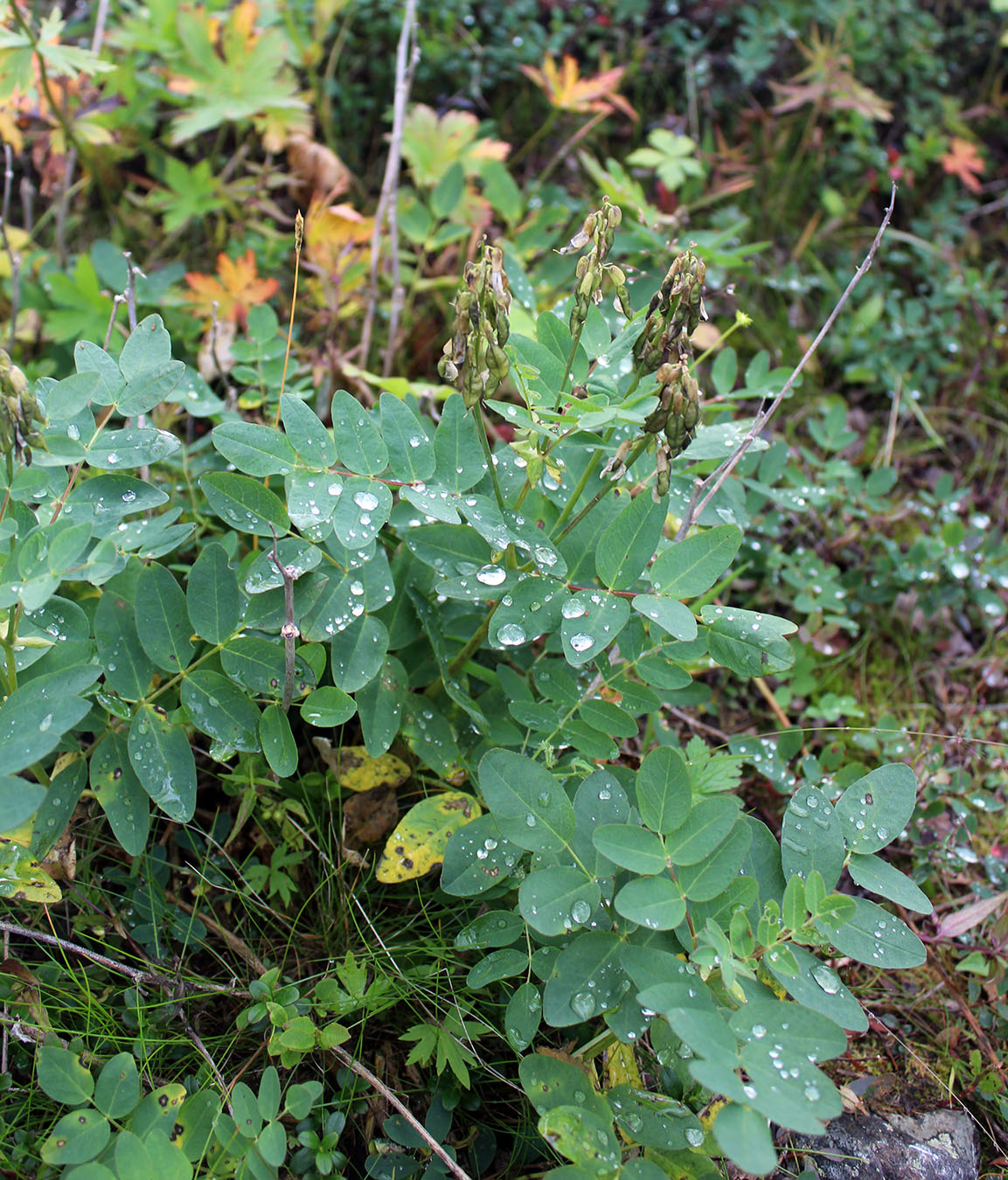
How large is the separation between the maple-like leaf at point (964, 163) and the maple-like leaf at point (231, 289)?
2.87 meters

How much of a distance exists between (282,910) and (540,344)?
1287 millimetres

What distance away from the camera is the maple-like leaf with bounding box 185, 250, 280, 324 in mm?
2719

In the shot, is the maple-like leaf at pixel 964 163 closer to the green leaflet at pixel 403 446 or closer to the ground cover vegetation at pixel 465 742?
the ground cover vegetation at pixel 465 742

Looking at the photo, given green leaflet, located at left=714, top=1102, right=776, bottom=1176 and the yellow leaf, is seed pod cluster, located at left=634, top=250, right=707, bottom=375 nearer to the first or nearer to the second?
green leaflet, located at left=714, top=1102, right=776, bottom=1176

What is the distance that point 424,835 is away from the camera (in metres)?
1.73

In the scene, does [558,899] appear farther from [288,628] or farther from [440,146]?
[440,146]

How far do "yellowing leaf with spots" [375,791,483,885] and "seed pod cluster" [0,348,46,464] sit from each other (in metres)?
0.95

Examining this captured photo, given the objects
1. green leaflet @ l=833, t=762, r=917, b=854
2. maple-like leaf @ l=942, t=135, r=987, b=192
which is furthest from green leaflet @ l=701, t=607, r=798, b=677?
maple-like leaf @ l=942, t=135, r=987, b=192

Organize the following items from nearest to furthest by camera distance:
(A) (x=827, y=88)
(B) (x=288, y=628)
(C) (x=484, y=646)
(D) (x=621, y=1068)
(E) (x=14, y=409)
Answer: (E) (x=14, y=409)
(B) (x=288, y=628)
(D) (x=621, y=1068)
(C) (x=484, y=646)
(A) (x=827, y=88)

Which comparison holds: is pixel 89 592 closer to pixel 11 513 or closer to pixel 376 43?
pixel 11 513

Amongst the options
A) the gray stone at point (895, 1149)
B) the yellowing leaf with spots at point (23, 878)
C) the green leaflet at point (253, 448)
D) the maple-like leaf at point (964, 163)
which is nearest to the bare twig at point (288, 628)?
the green leaflet at point (253, 448)

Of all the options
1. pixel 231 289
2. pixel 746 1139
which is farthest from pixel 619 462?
pixel 231 289

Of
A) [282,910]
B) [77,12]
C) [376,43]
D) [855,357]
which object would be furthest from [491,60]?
[282,910]

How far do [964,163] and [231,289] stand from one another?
306 centimetres
